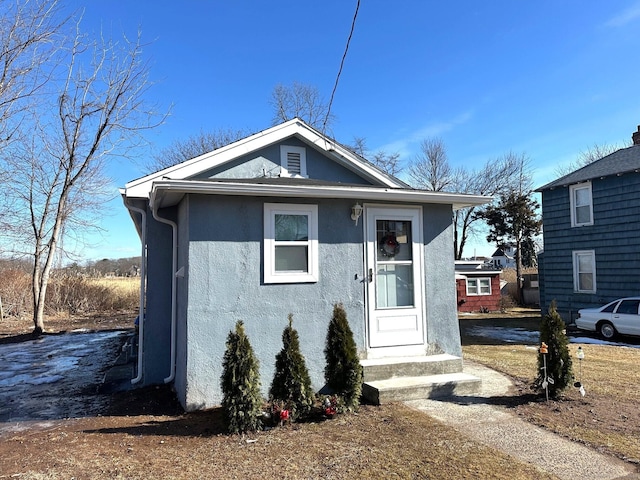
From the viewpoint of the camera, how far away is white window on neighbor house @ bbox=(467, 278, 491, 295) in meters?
22.5

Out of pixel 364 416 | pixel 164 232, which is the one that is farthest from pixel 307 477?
pixel 164 232

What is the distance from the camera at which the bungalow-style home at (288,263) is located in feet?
18.8

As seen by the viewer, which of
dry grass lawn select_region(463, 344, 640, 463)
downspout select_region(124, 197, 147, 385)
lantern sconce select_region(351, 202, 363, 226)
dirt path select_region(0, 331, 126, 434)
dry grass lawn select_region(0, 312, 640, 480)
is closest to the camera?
dry grass lawn select_region(0, 312, 640, 480)

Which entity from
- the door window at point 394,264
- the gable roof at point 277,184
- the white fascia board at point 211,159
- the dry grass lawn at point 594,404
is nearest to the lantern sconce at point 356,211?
→ the gable roof at point 277,184

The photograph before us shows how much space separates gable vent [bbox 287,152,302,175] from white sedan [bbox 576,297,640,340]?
1018 cm

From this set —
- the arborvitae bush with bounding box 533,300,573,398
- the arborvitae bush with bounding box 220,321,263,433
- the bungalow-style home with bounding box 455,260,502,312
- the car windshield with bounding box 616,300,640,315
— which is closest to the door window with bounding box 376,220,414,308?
the arborvitae bush with bounding box 533,300,573,398

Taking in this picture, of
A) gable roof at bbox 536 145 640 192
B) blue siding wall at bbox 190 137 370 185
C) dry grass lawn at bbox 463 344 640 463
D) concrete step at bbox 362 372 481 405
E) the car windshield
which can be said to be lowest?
dry grass lawn at bbox 463 344 640 463

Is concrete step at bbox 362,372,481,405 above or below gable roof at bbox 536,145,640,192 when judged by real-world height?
below

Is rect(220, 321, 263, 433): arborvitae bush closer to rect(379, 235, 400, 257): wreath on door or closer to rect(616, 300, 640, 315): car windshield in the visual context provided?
rect(379, 235, 400, 257): wreath on door

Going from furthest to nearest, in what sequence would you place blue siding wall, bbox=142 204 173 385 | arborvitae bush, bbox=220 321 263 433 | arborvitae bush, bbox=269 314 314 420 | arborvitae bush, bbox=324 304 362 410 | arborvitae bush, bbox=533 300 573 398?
1. blue siding wall, bbox=142 204 173 385
2. arborvitae bush, bbox=533 300 573 398
3. arborvitae bush, bbox=324 304 362 410
4. arborvitae bush, bbox=269 314 314 420
5. arborvitae bush, bbox=220 321 263 433

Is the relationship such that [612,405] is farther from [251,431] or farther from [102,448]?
[102,448]

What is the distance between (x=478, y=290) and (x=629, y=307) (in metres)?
10.6

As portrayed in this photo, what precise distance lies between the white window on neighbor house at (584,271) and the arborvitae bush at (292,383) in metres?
13.5

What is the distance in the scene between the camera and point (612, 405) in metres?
5.54
